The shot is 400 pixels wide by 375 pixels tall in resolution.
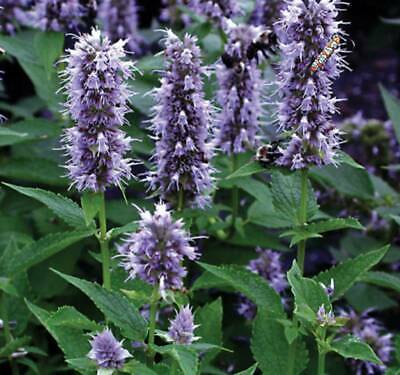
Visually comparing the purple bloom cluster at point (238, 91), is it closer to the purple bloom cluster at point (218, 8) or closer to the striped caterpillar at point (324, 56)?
the purple bloom cluster at point (218, 8)

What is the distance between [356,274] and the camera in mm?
2877

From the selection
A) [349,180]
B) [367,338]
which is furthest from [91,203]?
[349,180]

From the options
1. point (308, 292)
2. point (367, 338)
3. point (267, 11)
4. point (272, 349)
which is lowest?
point (367, 338)

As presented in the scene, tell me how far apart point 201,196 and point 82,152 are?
0.75 metres

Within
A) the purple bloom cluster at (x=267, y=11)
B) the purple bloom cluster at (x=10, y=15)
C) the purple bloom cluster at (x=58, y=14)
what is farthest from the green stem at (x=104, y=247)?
the purple bloom cluster at (x=10, y=15)

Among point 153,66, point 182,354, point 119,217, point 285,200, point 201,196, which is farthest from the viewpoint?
point 119,217

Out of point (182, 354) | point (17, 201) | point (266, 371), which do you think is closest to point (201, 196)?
point (266, 371)

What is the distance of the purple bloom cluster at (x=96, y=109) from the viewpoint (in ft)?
8.46

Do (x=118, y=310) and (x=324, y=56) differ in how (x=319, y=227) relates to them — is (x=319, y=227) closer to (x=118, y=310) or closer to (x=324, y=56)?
(x=324, y=56)

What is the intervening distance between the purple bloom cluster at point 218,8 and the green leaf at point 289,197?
1.24 m

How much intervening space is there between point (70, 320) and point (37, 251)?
63 cm

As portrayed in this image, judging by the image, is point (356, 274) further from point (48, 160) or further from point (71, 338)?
point (48, 160)

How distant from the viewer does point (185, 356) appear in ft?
7.53

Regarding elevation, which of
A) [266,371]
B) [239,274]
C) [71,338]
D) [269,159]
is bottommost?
[266,371]
